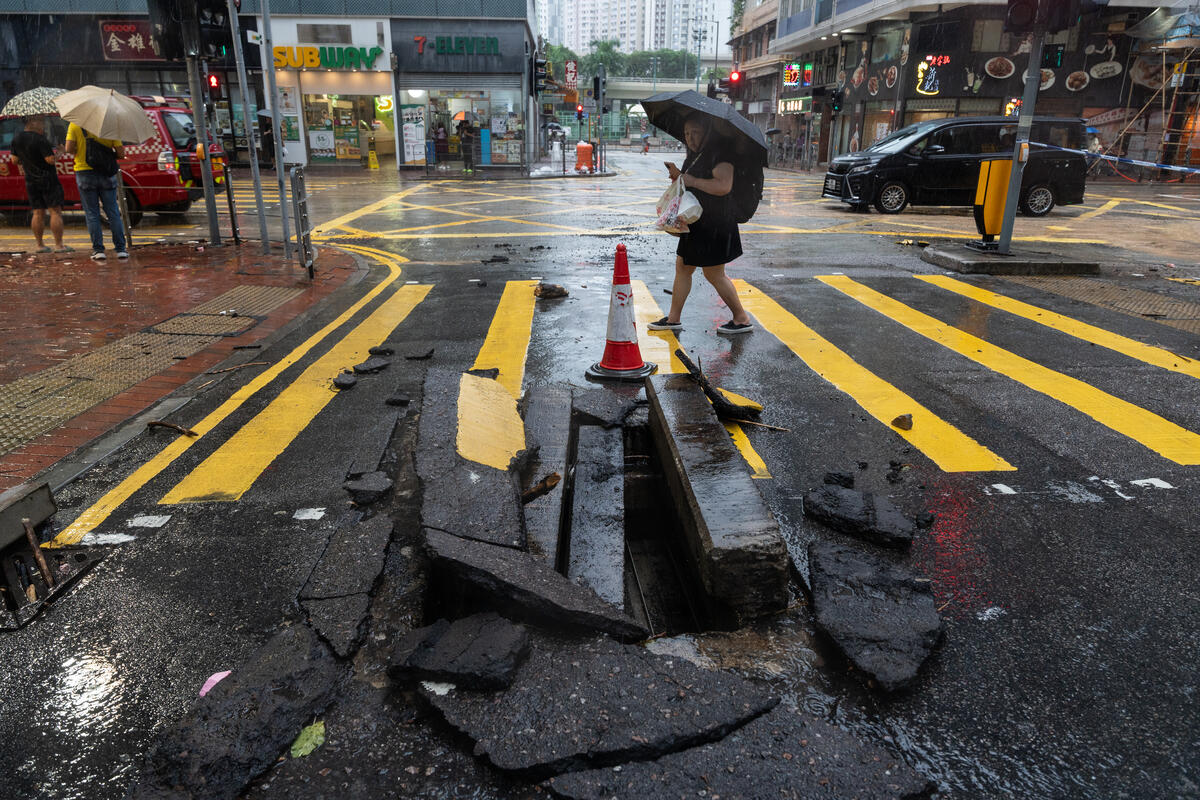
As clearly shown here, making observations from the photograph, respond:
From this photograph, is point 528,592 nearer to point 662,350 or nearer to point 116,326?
point 662,350

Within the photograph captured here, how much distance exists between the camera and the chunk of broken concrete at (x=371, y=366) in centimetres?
592

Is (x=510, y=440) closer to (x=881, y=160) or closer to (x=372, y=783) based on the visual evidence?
(x=372, y=783)

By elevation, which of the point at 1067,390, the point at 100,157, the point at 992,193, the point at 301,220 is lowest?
the point at 1067,390

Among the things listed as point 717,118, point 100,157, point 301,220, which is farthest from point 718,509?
point 100,157

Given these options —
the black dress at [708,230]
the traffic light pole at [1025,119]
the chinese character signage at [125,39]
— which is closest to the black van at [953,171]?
the traffic light pole at [1025,119]

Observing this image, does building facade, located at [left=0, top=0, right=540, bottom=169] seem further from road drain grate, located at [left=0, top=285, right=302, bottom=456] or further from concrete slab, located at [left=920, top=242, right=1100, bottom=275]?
road drain grate, located at [left=0, top=285, right=302, bottom=456]

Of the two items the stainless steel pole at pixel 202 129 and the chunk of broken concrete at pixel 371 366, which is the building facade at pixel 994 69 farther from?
the chunk of broken concrete at pixel 371 366

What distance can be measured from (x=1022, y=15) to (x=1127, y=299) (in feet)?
11.9

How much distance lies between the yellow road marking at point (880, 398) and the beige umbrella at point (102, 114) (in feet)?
26.0

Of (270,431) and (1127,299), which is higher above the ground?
(1127,299)

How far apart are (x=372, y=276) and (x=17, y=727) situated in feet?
26.3

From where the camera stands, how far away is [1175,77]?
30.1 meters

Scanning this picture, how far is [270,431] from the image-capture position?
4797 millimetres

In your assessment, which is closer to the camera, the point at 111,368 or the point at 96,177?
the point at 111,368
